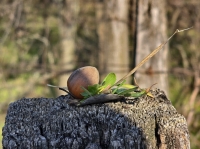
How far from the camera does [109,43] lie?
5242 mm

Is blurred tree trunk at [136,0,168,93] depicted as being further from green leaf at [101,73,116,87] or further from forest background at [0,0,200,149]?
green leaf at [101,73,116,87]

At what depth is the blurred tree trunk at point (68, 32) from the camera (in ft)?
21.8

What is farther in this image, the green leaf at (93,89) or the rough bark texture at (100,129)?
the green leaf at (93,89)

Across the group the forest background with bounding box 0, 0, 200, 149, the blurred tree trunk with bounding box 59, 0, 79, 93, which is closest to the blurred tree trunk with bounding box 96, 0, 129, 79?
the forest background with bounding box 0, 0, 200, 149

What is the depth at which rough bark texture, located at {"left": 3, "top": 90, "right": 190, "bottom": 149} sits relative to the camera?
1.36 metres

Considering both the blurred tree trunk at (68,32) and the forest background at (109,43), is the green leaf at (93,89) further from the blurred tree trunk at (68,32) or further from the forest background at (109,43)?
the blurred tree trunk at (68,32)

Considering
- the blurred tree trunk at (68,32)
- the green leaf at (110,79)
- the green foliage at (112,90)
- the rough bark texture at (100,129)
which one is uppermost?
the blurred tree trunk at (68,32)

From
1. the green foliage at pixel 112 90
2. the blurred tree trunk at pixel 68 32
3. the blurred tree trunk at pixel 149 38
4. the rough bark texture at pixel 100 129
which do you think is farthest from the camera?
the blurred tree trunk at pixel 68 32

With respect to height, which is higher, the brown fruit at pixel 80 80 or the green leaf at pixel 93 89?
the brown fruit at pixel 80 80

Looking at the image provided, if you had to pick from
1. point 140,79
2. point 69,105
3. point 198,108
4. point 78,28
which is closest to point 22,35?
point 78,28

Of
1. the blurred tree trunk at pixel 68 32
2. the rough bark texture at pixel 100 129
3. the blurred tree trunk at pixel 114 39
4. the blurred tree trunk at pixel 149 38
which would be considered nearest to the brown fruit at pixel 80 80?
the rough bark texture at pixel 100 129

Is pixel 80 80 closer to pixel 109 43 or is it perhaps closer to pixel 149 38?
pixel 149 38

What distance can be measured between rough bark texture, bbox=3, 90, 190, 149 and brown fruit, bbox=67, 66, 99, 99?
0.18 m

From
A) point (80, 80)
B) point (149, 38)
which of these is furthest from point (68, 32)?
point (80, 80)
